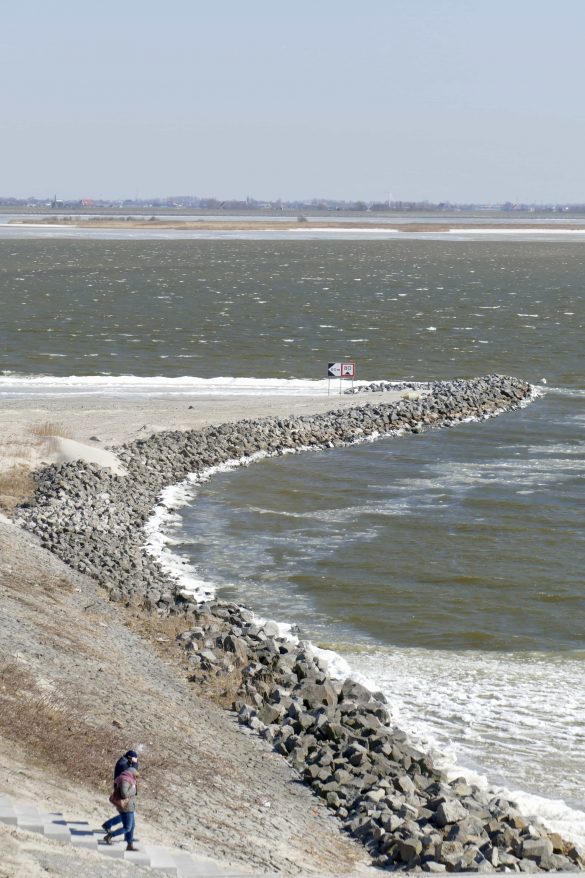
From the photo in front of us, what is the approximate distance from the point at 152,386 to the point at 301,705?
29.1 meters

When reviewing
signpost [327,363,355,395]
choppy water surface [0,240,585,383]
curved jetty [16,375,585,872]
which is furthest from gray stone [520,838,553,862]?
choppy water surface [0,240,585,383]

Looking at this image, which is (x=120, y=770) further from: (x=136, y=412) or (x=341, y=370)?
(x=341, y=370)

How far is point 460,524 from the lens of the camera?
28.1m

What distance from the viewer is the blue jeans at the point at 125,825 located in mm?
11609

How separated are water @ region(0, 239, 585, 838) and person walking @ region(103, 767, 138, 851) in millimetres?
5492

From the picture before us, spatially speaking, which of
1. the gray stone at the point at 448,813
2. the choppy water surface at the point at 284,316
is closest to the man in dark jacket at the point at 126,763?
the gray stone at the point at 448,813

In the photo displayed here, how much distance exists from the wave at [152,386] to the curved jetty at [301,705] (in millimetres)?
10651

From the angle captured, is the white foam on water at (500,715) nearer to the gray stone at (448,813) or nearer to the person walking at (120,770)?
the gray stone at (448,813)

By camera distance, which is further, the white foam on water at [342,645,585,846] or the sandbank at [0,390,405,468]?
the sandbank at [0,390,405,468]

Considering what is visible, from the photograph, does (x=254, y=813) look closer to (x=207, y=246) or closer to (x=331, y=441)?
(x=331, y=441)

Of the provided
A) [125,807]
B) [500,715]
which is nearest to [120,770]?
[125,807]

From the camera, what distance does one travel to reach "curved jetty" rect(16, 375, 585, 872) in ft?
43.1

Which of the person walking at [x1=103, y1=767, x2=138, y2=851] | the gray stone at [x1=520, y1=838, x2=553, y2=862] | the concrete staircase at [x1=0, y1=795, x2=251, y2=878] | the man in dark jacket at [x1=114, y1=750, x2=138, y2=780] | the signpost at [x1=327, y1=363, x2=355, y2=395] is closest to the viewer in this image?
the concrete staircase at [x1=0, y1=795, x2=251, y2=878]

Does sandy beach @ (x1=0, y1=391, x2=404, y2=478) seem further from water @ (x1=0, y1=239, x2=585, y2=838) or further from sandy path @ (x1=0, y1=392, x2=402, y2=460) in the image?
water @ (x1=0, y1=239, x2=585, y2=838)
